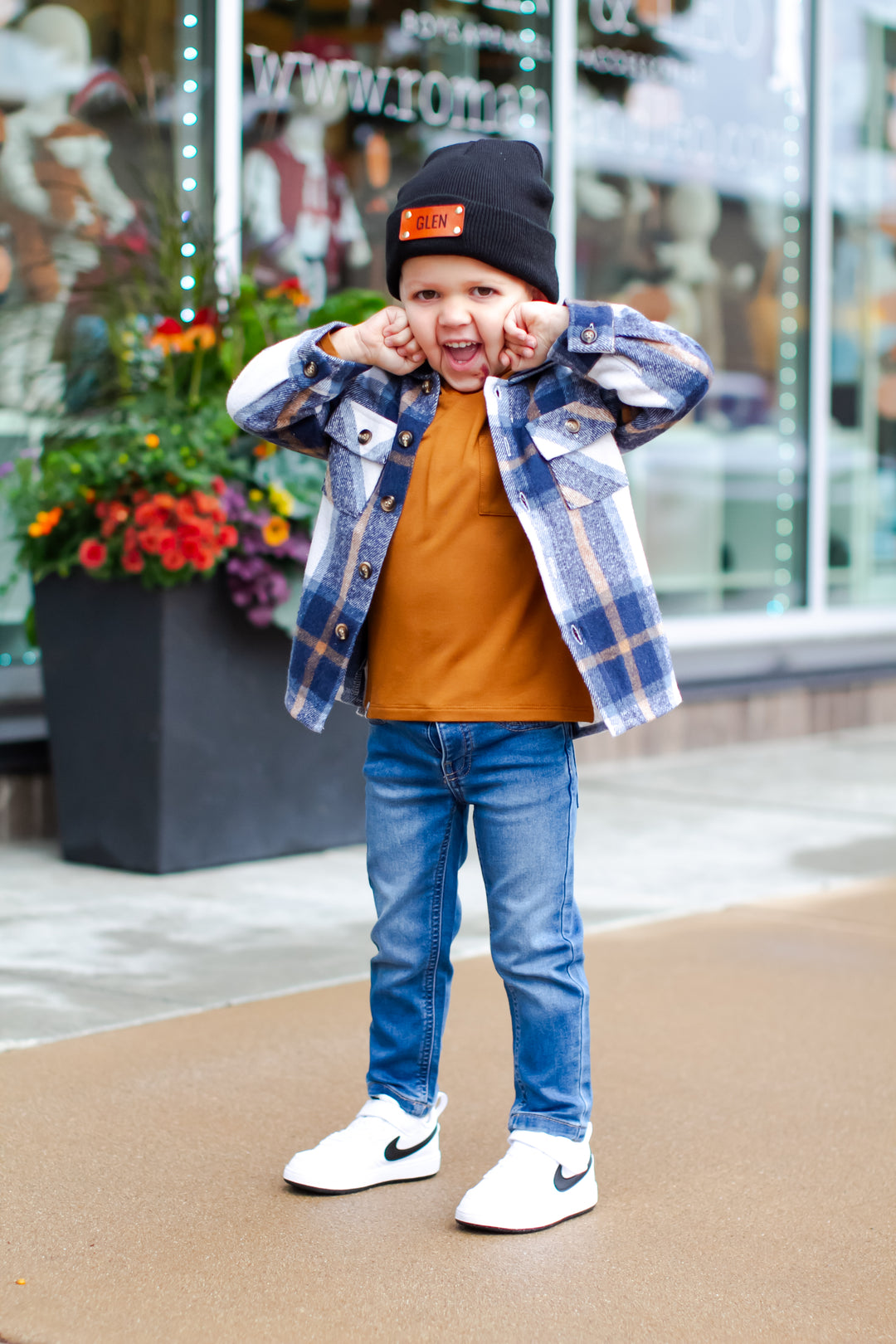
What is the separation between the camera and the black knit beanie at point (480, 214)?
2.49 metres

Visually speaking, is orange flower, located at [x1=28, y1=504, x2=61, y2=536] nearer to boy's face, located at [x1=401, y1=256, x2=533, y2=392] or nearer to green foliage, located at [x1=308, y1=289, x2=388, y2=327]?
green foliage, located at [x1=308, y1=289, x2=388, y2=327]

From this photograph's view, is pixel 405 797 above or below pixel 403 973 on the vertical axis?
above

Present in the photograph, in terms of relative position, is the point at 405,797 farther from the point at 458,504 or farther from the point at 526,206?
the point at 526,206

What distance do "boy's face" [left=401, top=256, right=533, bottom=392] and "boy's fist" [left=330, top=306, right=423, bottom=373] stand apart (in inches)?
0.6

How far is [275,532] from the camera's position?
474 centimetres

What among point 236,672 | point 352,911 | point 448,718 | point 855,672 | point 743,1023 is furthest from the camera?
point 855,672

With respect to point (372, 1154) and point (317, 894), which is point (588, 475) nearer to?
point (372, 1154)

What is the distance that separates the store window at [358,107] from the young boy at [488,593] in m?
3.51

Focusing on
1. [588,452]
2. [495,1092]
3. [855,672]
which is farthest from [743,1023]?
[855,672]

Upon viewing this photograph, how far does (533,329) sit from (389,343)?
21cm

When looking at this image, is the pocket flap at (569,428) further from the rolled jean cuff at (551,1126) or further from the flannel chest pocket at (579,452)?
the rolled jean cuff at (551,1126)

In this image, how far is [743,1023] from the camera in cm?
358

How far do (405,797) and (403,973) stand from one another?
0.27 m

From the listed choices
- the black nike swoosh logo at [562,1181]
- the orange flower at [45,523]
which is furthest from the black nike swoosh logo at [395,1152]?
the orange flower at [45,523]
